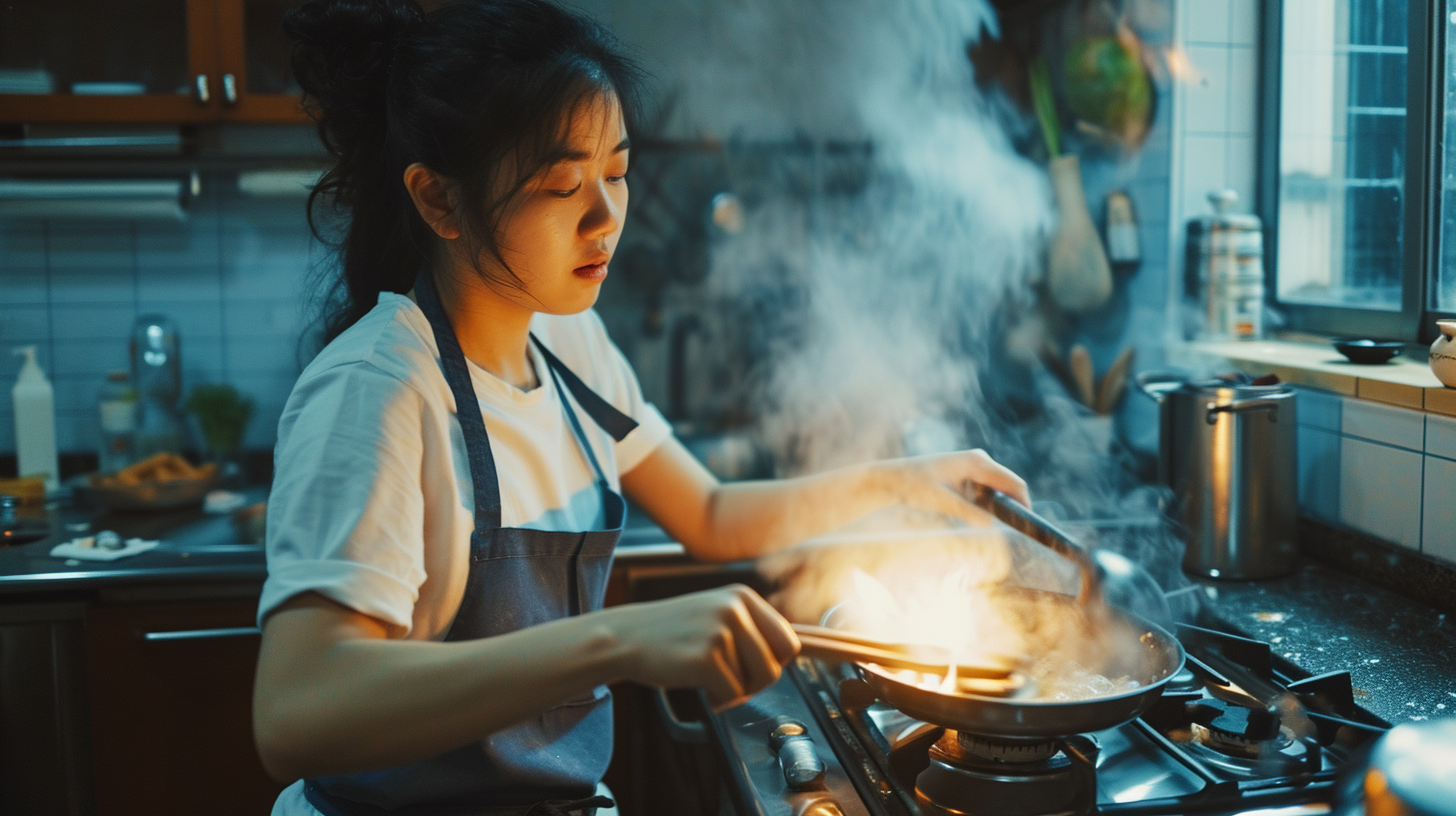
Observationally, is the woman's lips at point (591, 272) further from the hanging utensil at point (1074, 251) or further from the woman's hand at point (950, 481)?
the hanging utensil at point (1074, 251)

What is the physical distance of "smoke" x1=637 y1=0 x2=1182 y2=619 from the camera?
222 centimetres

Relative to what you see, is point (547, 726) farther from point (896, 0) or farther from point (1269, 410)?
point (896, 0)

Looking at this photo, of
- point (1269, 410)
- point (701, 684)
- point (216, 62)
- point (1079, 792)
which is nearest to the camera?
point (701, 684)

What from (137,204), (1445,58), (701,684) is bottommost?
(701,684)

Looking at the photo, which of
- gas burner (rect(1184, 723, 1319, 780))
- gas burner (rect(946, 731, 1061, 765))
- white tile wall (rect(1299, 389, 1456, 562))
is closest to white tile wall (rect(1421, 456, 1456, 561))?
white tile wall (rect(1299, 389, 1456, 562))

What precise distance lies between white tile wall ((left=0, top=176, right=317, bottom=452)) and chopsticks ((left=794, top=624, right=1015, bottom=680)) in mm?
1751

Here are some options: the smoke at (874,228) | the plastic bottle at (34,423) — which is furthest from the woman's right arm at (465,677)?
the plastic bottle at (34,423)

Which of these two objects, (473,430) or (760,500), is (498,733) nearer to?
(473,430)

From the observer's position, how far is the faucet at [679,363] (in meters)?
2.57

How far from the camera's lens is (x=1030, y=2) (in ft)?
7.48

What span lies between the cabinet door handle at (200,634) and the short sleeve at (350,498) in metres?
0.92

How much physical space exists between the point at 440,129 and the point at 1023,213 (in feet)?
5.30

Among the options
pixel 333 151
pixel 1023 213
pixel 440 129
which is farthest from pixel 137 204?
pixel 1023 213

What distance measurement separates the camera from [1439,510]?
1.36 metres
